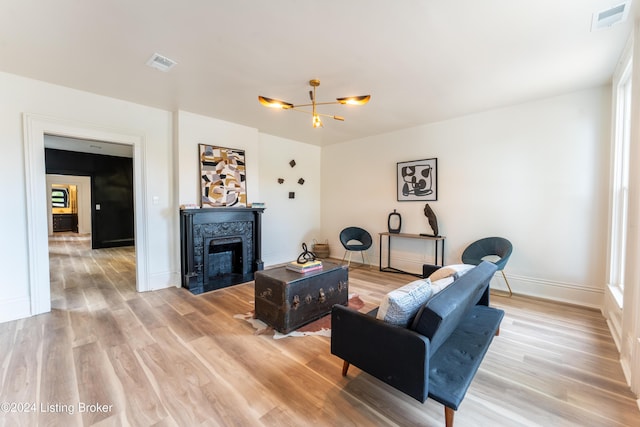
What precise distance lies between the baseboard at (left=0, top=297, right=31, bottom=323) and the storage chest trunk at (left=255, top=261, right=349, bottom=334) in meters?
2.63

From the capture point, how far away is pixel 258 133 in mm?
5164

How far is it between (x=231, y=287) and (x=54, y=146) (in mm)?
6083

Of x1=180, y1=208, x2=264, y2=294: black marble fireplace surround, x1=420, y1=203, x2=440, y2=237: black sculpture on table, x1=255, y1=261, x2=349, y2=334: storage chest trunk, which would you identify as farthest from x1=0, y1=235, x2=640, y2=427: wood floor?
x1=420, y1=203, x2=440, y2=237: black sculpture on table

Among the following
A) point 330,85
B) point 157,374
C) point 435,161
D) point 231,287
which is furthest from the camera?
point 435,161

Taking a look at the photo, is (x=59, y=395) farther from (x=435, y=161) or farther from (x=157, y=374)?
(x=435, y=161)

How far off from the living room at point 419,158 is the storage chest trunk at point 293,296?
83.5 inches

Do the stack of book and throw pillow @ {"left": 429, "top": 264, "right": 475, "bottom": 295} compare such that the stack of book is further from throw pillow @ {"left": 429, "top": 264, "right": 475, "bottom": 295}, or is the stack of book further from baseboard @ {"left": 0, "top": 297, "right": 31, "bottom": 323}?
baseboard @ {"left": 0, "top": 297, "right": 31, "bottom": 323}

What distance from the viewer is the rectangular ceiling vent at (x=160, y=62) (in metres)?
2.52

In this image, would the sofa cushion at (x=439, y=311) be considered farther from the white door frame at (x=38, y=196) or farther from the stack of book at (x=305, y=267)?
the white door frame at (x=38, y=196)

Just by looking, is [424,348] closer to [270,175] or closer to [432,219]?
[432,219]

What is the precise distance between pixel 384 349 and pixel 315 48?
244 centimetres

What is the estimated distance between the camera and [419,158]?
479 cm

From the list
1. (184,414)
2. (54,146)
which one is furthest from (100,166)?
(184,414)

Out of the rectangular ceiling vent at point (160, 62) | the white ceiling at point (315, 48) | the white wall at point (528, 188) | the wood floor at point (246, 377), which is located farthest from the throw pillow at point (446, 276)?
the rectangular ceiling vent at point (160, 62)
